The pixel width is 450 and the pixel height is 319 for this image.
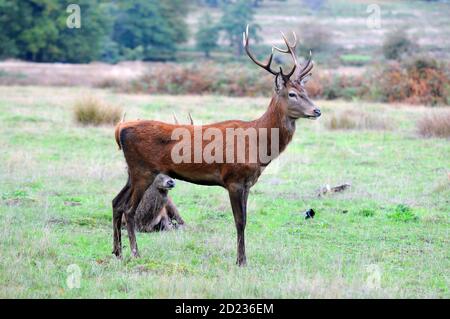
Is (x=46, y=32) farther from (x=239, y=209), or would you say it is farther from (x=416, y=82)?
(x=239, y=209)

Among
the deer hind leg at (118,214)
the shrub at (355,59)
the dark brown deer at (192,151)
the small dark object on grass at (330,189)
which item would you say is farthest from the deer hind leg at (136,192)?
the shrub at (355,59)

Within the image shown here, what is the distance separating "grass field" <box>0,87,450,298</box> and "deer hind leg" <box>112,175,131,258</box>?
0.40ft

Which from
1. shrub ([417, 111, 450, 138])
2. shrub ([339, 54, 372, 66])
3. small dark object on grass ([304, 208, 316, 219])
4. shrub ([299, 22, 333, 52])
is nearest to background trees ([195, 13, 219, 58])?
shrub ([299, 22, 333, 52])

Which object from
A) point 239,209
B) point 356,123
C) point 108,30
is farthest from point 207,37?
point 239,209

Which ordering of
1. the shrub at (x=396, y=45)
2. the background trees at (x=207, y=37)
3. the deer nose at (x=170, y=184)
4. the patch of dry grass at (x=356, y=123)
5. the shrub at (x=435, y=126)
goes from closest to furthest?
1. the deer nose at (x=170, y=184)
2. the shrub at (x=435, y=126)
3. the patch of dry grass at (x=356, y=123)
4. the shrub at (x=396, y=45)
5. the background trees at (x=207, y=37)

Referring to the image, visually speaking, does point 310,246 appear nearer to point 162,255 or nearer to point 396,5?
point 162,255

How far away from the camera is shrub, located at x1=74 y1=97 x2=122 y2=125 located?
20.2 metres

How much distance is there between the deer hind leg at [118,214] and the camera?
8625mm

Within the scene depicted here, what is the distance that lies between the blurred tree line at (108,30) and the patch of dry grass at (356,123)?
28413 millimetres

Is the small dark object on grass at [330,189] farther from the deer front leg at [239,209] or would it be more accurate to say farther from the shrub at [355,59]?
the shrub at [355,59]

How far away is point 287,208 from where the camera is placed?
38.4 feet

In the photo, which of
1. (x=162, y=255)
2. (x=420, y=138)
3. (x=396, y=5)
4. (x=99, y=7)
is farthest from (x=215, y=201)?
(x=396, y=5)

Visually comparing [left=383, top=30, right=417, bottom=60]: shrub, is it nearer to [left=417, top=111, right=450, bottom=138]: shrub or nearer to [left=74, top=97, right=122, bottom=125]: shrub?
[left=417, top=111, right=450, bottom=138]: shrub

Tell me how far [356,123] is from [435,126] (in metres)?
2.41
